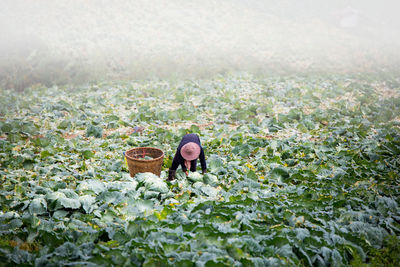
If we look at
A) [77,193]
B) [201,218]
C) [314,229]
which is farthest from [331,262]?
[77,193]

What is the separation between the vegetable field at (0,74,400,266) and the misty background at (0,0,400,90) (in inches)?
197

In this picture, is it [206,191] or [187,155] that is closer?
[206,191]

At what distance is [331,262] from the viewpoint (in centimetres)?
282

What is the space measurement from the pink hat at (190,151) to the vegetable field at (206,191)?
30 cm

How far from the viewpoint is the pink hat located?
447 centimetres

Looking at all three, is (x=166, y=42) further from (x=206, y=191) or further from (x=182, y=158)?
(x=206, y=191)

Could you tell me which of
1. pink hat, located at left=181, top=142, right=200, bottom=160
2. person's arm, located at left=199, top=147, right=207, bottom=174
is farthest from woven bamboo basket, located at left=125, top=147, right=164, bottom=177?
person's arm, located at left=199, top=147, right=207, bottom=174

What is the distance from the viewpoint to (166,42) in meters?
19.5

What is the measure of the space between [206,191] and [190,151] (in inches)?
24.8

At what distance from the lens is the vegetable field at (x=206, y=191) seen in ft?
9.33

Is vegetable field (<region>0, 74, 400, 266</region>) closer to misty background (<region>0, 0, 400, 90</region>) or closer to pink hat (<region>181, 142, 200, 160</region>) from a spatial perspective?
pink hat (<region>181, 142, 200, 160</region>)

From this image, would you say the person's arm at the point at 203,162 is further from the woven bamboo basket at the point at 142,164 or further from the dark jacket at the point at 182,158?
the woven bamboo basket at the point at 142,164

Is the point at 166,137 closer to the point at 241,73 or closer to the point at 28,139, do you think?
the point at 28,139

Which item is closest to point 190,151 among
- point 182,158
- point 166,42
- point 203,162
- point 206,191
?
point 182,158
